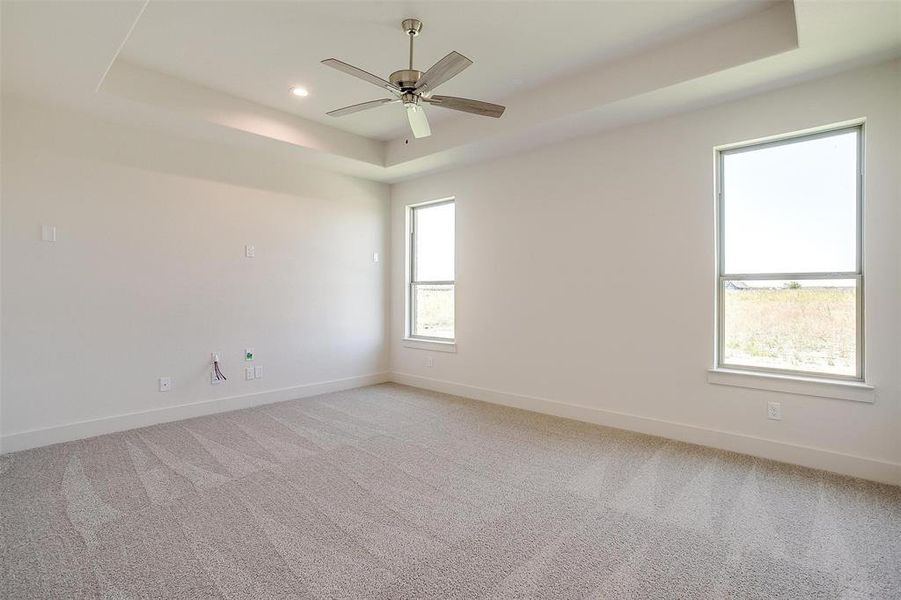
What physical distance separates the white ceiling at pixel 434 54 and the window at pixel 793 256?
540 millimetres

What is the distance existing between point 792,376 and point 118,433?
17.0 feet

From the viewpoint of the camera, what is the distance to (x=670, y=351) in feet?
11.7

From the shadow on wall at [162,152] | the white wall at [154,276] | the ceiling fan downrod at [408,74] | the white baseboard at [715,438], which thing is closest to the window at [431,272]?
the white wall at [154,276]

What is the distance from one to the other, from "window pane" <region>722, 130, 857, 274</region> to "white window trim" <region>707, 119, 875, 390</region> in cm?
4

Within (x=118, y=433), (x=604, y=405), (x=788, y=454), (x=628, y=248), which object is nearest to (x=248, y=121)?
(x=118, y=433)

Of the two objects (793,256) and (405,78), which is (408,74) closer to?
(405,78)

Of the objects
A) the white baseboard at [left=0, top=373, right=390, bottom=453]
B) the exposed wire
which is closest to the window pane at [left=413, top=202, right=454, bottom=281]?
the white baseboard at [left=0, top=373, right=390, bottom=453]

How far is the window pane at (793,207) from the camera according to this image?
290 cm

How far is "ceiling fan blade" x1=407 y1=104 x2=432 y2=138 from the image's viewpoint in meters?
2.74

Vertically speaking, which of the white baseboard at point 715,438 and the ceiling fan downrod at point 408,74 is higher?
the ceiling fan downrod at point 408,74

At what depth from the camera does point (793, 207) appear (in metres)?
3.09

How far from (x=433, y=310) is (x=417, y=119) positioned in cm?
294

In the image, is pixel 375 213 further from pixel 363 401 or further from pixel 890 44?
pixel 890 44

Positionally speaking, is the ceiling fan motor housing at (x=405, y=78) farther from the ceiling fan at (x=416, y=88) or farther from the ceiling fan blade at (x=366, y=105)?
the ceiling fan blade at (x=366, y=105)
